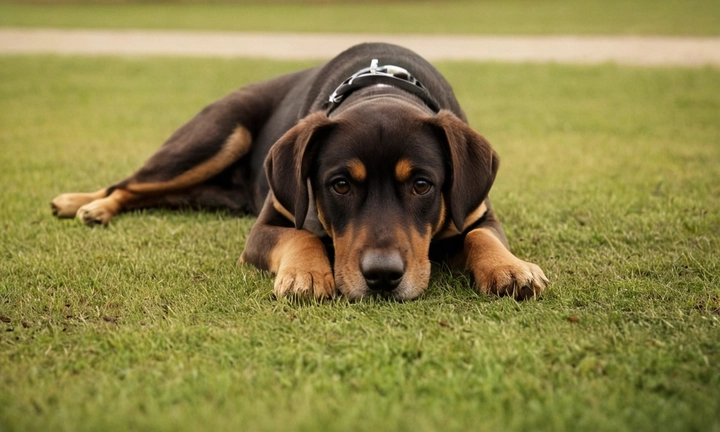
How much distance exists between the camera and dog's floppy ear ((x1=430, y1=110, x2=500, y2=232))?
4.13 metres

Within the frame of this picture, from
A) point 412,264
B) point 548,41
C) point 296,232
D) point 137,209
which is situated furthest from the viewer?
point 548,41

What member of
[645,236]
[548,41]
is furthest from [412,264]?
[548,41]

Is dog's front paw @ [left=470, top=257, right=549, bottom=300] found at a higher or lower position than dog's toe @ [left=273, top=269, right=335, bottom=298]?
higher

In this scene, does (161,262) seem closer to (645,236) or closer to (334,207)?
(334,207)

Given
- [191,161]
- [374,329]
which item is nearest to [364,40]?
[191,161]

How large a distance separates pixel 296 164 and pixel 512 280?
1342 millimetres

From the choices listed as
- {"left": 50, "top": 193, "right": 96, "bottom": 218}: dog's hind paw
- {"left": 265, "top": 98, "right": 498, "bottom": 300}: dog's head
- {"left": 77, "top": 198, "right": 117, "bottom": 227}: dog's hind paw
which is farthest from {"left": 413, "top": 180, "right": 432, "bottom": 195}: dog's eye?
{"left": 50, "top": 193, "right": 96, "bottom": 218}: dog's hind paw

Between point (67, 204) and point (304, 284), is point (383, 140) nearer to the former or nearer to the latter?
point (304, 284)

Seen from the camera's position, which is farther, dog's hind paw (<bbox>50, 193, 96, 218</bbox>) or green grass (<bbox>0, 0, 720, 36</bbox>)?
green grass (<bbox>0, 0, 720, 36</bbox>)

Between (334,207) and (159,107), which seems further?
(159,107)

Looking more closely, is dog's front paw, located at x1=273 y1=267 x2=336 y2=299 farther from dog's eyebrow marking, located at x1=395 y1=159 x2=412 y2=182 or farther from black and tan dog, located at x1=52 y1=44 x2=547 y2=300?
dog's eyebrow marking, located at x1=395 y1=159 x2=412 y2=182

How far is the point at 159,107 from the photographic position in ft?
40.5

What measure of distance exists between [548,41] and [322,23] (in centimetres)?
1100

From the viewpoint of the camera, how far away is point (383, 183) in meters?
4.02
